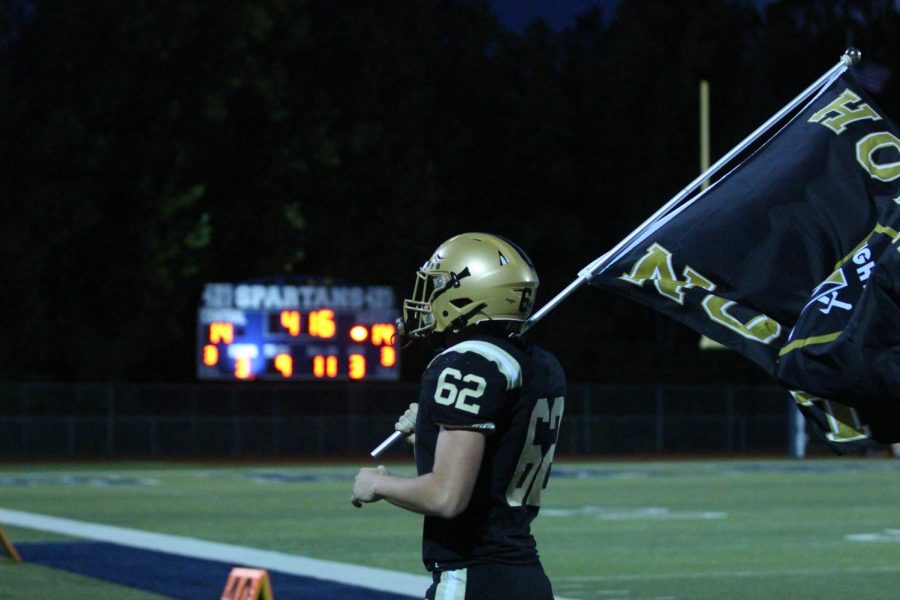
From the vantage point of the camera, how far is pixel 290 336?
32562mm

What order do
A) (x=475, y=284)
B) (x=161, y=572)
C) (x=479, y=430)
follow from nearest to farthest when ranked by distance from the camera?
(x=479, y=430)
(x=475, y=284)
(x=161, y=572)

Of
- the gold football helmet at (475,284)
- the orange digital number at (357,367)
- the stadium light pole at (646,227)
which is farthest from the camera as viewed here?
the orange digital number at (357,367)

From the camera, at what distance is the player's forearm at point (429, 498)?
4758 millimetres

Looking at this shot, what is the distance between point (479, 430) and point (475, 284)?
1.47ft

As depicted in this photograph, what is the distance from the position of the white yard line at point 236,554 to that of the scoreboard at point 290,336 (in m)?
13.7

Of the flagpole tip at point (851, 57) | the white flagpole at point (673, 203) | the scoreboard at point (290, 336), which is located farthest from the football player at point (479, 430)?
the scoreboard at point (290, 336)

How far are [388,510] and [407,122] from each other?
93.9 ft

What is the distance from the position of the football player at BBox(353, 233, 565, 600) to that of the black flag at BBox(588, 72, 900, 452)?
1374mm

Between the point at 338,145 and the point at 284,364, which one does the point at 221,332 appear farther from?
the point at 338,145

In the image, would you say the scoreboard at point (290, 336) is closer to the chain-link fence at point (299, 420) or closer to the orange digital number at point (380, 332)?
the orange digital number at point (380, 332)

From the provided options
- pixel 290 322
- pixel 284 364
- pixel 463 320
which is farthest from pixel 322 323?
pixel 463 320

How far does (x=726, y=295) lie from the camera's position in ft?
21.5

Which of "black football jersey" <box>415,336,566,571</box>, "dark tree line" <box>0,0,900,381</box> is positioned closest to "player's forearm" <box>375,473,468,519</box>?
"black football jersey" <box>415,336,566,571</box>

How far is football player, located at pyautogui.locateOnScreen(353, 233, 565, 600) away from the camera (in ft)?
15.6
